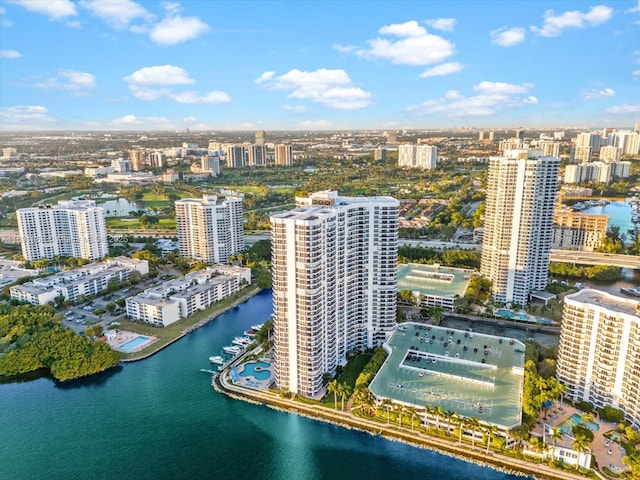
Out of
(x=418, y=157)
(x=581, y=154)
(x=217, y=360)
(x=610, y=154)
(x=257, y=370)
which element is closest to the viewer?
(x=257, y=370)

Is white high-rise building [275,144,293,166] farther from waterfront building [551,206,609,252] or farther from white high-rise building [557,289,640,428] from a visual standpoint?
white high-rise building [557,289,640,428]

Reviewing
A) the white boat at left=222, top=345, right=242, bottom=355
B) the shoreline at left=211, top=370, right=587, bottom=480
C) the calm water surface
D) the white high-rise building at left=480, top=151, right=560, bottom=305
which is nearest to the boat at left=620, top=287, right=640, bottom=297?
the white high-rise building at left=480, top=151, right=560, bottom=305

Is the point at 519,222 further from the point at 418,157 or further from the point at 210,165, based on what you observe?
the point at 418,157

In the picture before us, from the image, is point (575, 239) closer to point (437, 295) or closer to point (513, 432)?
point (437, 295)

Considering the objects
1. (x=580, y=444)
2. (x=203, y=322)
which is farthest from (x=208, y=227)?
(x=580, y=444)

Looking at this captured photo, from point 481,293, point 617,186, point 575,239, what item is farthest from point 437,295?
point 617,186

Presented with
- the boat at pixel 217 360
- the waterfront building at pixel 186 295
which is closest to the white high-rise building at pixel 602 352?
the boat at pixel 217 360

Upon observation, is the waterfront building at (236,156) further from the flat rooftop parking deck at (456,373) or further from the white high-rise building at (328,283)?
the flat rooftop parking deck at (456,373)
